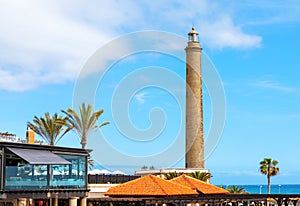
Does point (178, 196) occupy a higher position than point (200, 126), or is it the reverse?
point (200, 126)

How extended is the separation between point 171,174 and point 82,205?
62.9 ft

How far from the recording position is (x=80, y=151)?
34.2 meters

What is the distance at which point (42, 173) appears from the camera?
30500mm

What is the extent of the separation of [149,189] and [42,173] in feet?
21.7

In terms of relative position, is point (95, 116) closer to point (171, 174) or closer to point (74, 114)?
point (74, 114)

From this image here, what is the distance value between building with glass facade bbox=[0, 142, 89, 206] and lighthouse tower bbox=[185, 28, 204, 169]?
33859 mm

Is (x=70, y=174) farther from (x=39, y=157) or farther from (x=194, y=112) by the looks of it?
(x=194, y=112)

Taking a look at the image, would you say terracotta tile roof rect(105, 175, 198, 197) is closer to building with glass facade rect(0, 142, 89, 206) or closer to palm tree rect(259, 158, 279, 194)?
building with glass facade rect(0, 142, 89, 206)

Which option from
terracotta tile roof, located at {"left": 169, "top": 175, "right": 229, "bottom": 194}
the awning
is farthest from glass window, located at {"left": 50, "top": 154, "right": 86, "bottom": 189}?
terracotta tile roof, located at {"left": 169, "top": 175, "right": 229, "bottom": 194}

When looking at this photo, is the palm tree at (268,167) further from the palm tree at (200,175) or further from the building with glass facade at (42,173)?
the building with glass facade at (42,173)

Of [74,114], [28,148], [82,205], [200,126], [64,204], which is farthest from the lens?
[200,126]

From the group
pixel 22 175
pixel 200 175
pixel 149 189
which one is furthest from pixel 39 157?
pixel 200 175

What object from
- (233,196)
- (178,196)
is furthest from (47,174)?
(233,196)

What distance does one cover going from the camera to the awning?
28902mm
